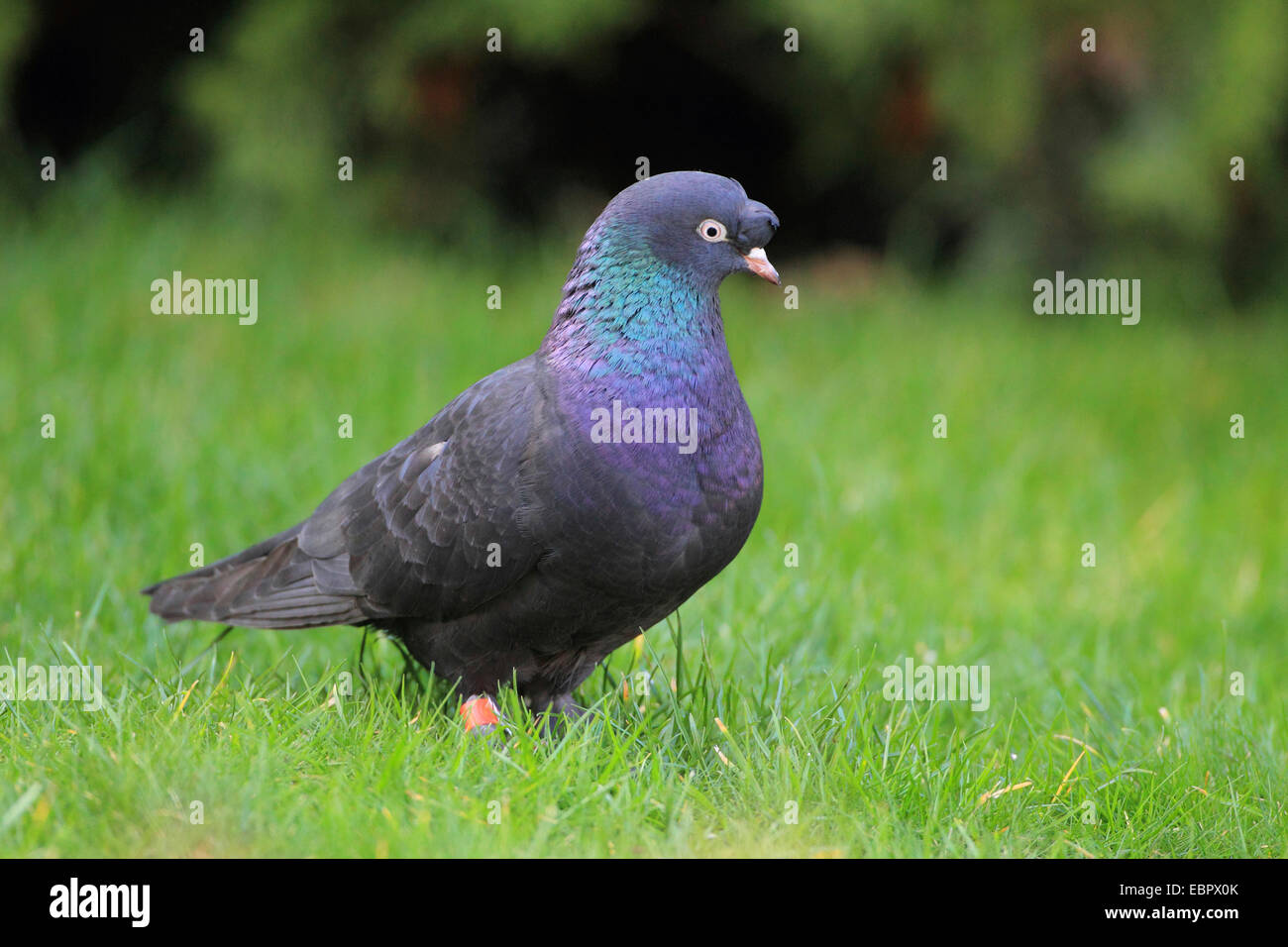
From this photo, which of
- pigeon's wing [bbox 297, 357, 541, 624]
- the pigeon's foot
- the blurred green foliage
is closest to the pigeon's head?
pigeon's wing [bbox 297, 357, 541, 624]

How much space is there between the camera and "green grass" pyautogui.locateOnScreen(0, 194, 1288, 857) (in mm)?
2635

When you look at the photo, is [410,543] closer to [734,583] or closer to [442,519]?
[442,519]

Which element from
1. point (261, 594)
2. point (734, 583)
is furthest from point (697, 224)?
point (734, 583)

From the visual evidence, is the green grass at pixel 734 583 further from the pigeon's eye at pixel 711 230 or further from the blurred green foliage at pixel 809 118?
the pigeon's eye at pixel 711 230

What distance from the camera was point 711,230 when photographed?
2893 mm

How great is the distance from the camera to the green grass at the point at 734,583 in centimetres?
263

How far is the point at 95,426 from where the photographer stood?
4.70 meters

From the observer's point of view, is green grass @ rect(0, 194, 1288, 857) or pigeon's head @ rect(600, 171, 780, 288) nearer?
green grass @ rect(0, 194, 1288, 857)

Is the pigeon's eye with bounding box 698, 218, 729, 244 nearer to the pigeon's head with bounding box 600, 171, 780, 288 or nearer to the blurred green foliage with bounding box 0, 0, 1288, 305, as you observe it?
the pigeon's head with bounding box 600, 171, 780, 288

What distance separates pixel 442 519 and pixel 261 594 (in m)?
0.61

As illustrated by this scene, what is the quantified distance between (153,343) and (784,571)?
2858 millimetres

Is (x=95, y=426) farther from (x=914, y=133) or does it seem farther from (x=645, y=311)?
(x=914, y=133)

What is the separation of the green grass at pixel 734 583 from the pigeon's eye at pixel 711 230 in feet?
3.22
